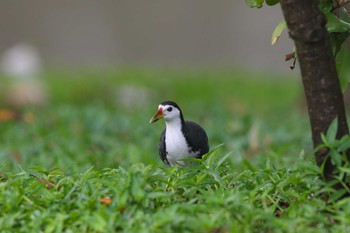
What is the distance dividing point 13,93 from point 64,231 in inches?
334

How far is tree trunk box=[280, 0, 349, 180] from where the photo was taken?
4.05m

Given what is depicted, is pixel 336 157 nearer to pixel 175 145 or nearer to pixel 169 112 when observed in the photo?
pixel 175 145

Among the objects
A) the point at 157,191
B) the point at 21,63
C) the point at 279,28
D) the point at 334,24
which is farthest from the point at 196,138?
the point at 21,63

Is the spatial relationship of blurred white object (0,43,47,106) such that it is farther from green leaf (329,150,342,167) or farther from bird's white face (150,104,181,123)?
green leaf (329,150,342,167)

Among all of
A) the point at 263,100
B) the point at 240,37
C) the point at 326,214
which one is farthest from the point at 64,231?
the point at 240,37

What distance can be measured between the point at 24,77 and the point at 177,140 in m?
10.0

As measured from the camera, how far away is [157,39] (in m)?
23.0

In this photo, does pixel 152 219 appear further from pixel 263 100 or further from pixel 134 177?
pixel 263 100

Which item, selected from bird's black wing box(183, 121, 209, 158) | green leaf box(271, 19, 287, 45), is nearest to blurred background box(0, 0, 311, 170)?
bird's black wing box(183, 121, 209, 158)

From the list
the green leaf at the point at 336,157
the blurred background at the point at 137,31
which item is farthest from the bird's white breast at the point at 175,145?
the blurred background at the point at 137,31

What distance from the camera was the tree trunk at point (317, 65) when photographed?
405 cm

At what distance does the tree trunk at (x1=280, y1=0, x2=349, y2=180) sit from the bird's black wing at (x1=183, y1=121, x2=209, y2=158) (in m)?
1.08

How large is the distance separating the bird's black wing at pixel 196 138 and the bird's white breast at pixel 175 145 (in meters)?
0.04

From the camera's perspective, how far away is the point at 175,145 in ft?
16.3
